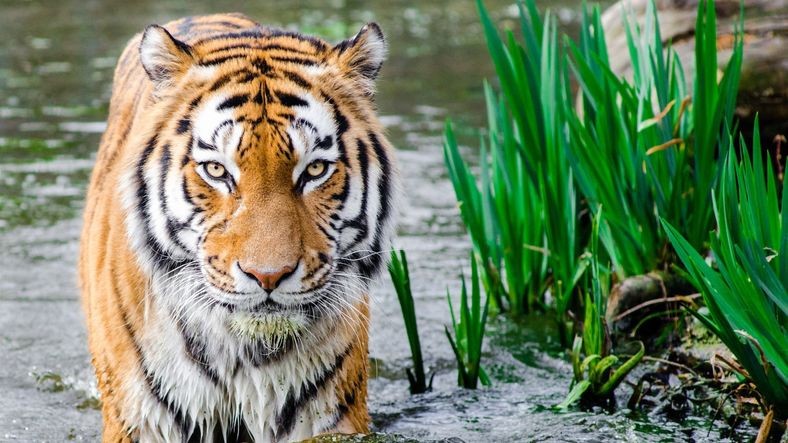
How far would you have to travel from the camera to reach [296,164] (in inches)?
104

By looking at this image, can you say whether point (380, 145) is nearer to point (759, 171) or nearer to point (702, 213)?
point (759, 171)

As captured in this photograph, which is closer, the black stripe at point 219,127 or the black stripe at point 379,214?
the black stripe at point 219,127

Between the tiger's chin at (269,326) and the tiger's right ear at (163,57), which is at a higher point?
the tiger's right ear at (163,57)

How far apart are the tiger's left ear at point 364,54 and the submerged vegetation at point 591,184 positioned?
2.36 feet

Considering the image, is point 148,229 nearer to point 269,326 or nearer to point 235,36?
point 269,326

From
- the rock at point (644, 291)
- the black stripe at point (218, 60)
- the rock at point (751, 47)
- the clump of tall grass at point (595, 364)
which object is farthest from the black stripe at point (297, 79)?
the rock at point (751, 47)

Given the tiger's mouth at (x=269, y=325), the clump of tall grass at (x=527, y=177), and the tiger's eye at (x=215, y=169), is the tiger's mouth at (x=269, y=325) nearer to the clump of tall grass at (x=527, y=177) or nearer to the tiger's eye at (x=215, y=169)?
the tiger's eye at (x=215, y=169)

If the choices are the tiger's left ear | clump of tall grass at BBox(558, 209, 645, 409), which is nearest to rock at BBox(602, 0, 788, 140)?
clump of tall grass at BBox(558, 209, 645, 409)

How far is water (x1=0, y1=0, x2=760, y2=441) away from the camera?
3508mm

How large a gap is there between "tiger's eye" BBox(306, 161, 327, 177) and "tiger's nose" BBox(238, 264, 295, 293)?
290 millimetres

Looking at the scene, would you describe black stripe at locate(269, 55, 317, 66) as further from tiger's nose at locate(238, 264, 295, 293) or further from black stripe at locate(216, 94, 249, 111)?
tiger's nose at locate(238, 264, 295, 293)

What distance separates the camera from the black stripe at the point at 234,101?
270 centimetres

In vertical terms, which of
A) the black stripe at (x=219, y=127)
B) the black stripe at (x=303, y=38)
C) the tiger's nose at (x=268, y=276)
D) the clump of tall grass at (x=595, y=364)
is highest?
the black stripe at (x=303, y=38)

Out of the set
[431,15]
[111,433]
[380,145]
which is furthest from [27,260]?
[431,15]
